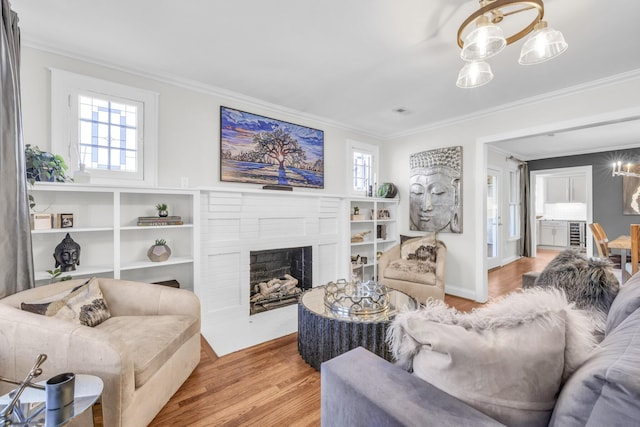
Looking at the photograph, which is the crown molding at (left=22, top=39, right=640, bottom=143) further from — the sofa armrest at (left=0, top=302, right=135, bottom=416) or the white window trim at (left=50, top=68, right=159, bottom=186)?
the sofa armrest at (left=0, top=302, right=135, bottom=416)

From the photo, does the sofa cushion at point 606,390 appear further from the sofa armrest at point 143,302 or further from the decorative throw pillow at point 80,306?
the decorative throw pillow at point 80,306

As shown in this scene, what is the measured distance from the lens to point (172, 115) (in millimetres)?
2785

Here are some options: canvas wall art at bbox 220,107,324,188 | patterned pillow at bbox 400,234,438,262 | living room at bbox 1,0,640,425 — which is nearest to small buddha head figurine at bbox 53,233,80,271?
living room at bbox 1,0,640,425

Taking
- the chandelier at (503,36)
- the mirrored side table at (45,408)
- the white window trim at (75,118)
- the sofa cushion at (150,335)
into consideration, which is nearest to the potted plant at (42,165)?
the white window trim at (75,118)

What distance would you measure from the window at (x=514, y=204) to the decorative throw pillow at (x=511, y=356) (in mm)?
6627

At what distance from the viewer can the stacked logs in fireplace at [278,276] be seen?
3273 mm

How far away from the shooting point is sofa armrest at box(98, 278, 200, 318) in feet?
6.54

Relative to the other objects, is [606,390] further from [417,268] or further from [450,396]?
[417,268]

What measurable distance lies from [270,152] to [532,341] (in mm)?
3105

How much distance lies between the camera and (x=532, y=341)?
758mm

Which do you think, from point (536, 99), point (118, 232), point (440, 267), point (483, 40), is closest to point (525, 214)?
point (536, 99)

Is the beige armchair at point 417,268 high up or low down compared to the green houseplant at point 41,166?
down

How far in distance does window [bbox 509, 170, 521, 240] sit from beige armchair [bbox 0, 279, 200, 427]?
6.93 meters

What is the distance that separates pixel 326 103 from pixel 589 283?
9.38ft
